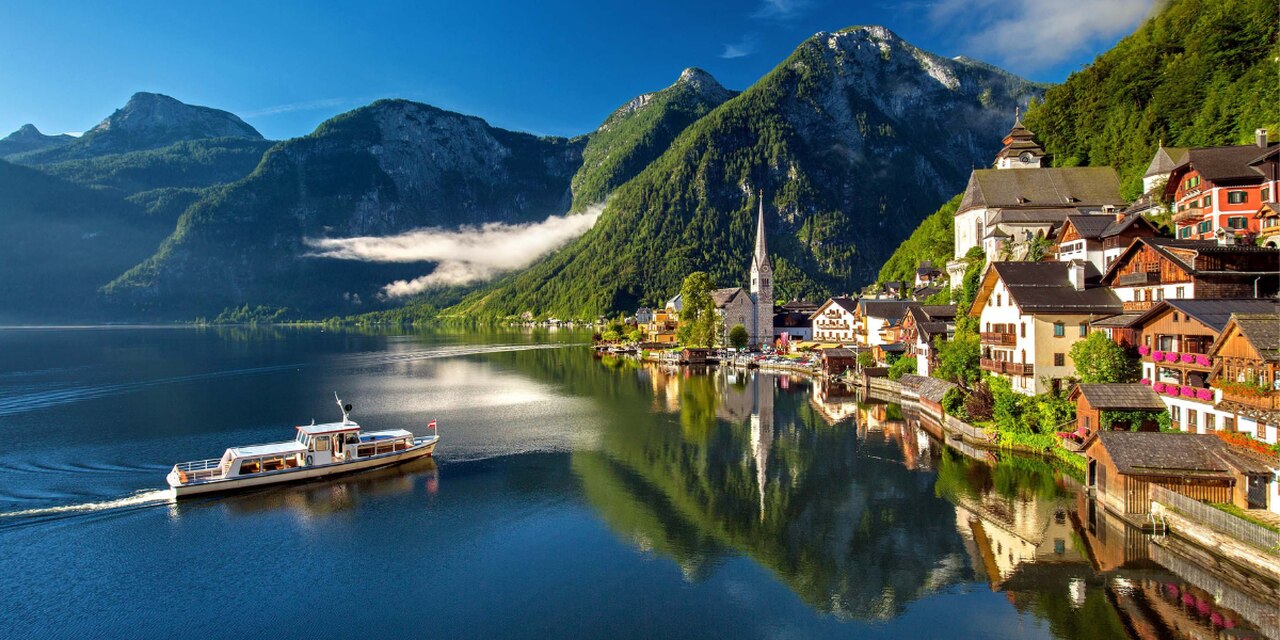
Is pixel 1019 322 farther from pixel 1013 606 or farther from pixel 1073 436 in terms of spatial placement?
pixel 1013 606

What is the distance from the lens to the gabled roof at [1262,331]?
25.0 metres

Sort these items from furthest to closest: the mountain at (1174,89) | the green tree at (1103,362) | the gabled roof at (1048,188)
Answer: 1. the gabled roof at (1048,188)
2. the mountain at (1174,89)
3. the green tree at (1103,362)

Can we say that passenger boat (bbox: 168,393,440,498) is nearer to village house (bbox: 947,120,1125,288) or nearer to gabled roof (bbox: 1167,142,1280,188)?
gabled roof (bbox: 1167,142,1280,188)

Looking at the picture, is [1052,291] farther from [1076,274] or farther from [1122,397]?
[1122,397]

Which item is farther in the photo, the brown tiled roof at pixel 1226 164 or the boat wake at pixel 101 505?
the brown tiled roof at pixel 1226 164

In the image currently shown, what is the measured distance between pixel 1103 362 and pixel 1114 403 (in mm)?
4306

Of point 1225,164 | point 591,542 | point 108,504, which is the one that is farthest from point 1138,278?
point 108,504

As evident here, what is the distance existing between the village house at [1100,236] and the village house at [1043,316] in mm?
2555

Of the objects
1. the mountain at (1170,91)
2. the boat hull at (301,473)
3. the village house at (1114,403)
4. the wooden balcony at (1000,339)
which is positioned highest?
the mountain at (1170,91)

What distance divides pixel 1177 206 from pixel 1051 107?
55067 mm

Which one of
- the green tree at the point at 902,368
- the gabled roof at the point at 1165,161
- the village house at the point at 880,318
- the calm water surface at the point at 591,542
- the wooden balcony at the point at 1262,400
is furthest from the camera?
the village house at the point at 880,318

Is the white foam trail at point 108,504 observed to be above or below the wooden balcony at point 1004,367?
below

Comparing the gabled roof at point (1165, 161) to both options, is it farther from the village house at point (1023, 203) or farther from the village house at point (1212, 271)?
the village house at point (1212, 271)

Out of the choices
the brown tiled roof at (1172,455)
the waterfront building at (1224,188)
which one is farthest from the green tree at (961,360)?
the brown tiled roof at (1172,455)
